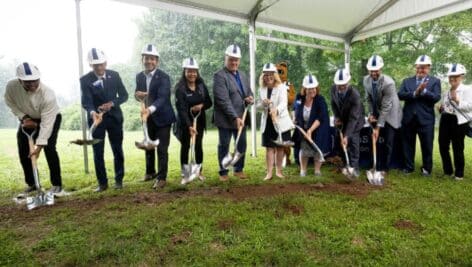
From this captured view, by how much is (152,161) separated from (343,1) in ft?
16.1

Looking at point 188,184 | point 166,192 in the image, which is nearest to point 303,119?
point 188,184

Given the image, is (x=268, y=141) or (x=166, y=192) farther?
(x=268, y=141)

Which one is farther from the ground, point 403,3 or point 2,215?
point 403,3

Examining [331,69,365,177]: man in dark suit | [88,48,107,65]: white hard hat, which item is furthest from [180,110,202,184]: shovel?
[331,69,365,177]: man in dark suit

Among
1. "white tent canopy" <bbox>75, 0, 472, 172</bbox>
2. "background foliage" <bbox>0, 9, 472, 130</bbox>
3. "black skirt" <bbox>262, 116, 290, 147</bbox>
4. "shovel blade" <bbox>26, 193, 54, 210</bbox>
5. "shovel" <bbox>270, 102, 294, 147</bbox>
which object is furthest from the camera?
"background foliage" <bbox>0, 9, 472, 130</bbox>

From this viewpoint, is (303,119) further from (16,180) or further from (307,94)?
(16,180)

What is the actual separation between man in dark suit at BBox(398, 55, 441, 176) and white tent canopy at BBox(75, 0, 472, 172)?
209 cm

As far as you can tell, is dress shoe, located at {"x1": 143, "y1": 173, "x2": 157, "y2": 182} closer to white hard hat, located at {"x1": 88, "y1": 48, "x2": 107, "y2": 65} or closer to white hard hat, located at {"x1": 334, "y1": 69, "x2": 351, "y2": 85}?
white hard hat, located at {"x1": 88, "y1": 48, "x2": 107, "y2": 65}

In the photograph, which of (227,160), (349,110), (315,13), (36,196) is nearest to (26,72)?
(36,196)

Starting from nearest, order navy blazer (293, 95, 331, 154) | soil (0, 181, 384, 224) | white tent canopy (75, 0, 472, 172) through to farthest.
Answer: soil (0, 181, 384, 224), navy blazer (293, 95, 331, 154), white tent canopy (75, 0, 472, 172)

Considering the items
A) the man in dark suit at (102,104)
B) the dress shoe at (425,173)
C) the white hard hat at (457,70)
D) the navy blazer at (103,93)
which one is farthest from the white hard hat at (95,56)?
the dress shoe at (425,173)

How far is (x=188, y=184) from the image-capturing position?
4.82 meters

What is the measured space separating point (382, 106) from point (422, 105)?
704mm

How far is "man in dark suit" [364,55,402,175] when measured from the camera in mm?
5062
